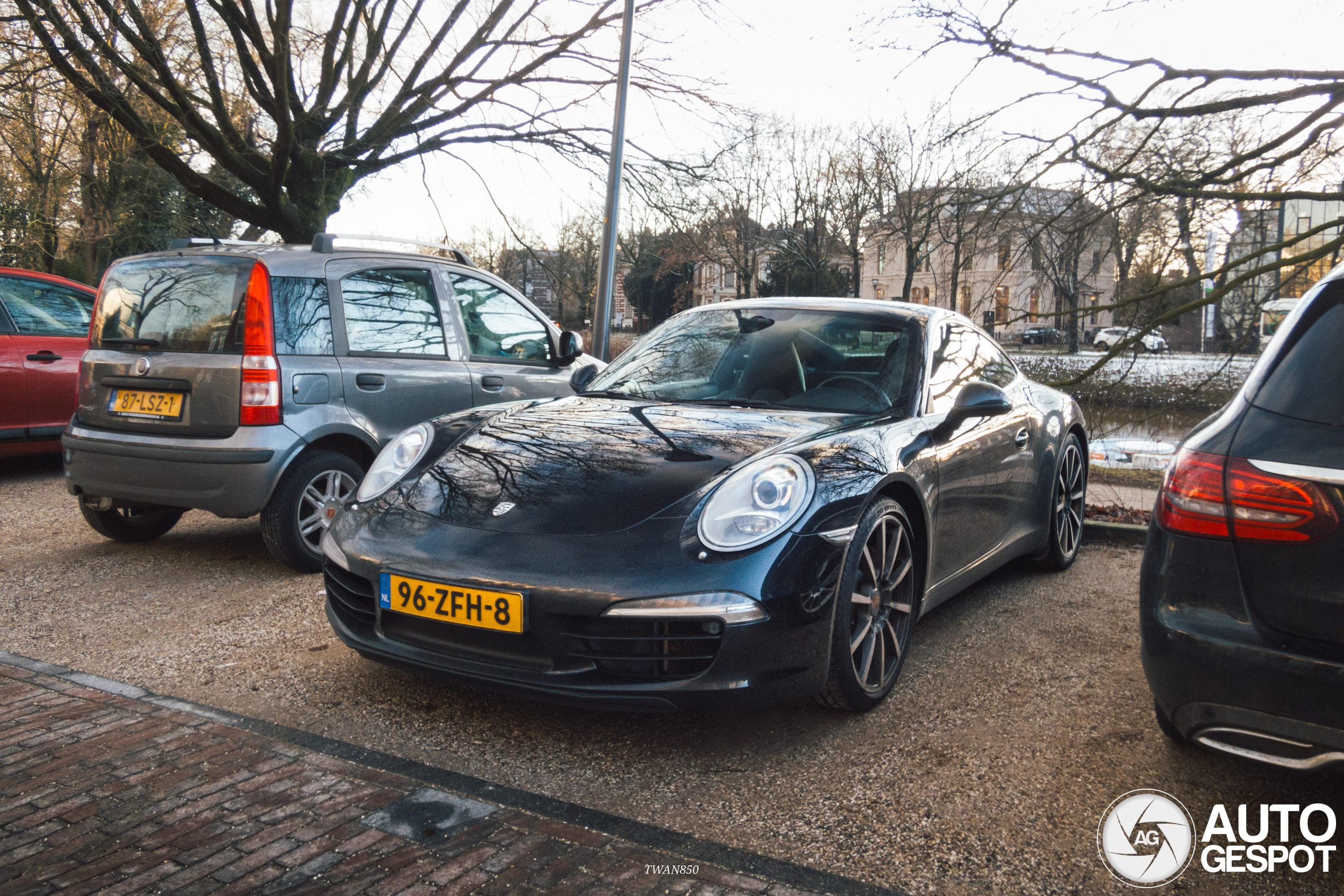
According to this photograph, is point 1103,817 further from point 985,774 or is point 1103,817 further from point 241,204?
point 241,204

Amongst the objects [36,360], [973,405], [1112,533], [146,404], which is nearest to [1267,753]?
[973,405]

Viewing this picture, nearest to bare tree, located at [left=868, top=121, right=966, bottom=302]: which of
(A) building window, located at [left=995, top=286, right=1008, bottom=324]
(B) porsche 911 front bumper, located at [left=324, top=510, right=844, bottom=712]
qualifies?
(A) building window, located at [left=995, top=286, right=1008, bottom=324]

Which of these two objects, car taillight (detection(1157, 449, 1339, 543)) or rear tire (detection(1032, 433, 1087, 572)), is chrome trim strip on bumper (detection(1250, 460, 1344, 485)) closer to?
car taillight (detection(1157, 449, 1339, 543))

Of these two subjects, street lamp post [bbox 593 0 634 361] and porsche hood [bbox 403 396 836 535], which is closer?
porsche hood [bbox 403 396 836 535]

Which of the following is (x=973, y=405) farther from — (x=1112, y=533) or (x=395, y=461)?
(x=1112, y=533)

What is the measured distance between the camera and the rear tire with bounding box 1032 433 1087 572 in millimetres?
5223

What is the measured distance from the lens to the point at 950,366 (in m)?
4.27

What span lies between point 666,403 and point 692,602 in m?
1.37

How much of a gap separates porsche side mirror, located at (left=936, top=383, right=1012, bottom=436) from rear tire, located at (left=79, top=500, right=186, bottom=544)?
4244mm

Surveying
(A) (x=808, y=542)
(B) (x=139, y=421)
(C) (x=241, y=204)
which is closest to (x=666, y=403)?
(A) (x=808, y=542)

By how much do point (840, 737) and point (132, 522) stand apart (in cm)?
444

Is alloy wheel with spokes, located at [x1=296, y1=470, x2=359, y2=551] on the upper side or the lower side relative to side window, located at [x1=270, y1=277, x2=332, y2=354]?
lower

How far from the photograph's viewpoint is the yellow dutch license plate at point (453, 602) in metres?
2.88

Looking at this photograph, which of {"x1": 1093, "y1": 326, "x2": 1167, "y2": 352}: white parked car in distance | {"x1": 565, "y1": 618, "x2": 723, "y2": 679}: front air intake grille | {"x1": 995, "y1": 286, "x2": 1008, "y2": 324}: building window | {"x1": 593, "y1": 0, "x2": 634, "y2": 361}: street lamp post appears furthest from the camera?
{"x1": 593, "y1": 0, "x2": 634, "y2": 361}: street lamp post
